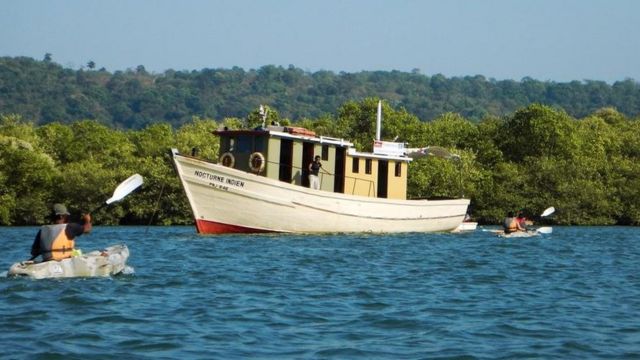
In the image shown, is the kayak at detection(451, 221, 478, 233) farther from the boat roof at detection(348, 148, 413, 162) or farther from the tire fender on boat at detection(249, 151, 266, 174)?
the tire fender on boat at detection(249, 151, 266, 174)

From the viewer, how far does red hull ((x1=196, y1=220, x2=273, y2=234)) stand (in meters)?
42.6

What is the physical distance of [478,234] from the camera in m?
53.1

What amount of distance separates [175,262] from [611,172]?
5478cm

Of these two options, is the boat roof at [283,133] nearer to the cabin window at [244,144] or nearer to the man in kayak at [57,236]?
the cabin window at [244,144]

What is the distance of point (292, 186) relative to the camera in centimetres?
4238

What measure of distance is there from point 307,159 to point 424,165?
A: 31.6 meters

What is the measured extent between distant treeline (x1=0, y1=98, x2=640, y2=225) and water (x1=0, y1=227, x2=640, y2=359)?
33.4 metres

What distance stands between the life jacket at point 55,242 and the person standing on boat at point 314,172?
66.6ft

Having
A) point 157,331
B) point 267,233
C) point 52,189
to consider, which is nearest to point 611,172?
point 52,189

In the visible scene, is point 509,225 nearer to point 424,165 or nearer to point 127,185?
point 127,185

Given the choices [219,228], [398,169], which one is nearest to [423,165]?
[398,169]

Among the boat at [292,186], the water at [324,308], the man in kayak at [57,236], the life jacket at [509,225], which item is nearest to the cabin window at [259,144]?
the boat at [292,186]

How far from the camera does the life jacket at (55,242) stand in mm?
23766

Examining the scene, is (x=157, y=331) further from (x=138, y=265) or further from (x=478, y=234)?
(x=478, y=234)
